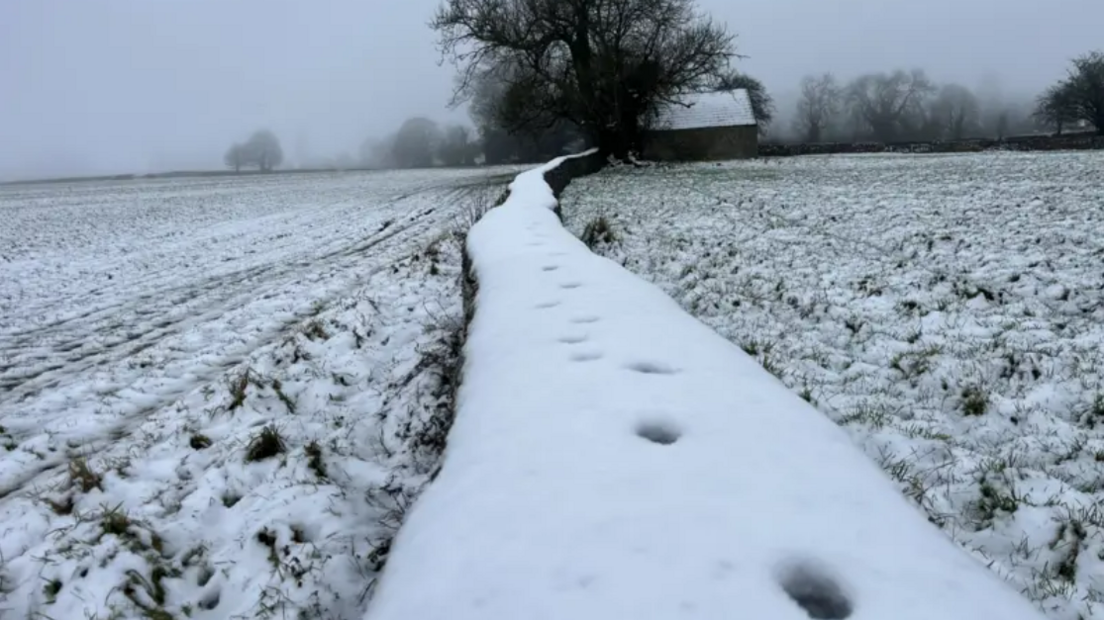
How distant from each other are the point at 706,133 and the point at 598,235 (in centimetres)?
3220

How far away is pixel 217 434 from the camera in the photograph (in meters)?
4.40

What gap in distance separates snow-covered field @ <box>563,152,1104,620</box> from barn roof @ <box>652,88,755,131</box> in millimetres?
28934

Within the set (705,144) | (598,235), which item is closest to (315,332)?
(598,235)

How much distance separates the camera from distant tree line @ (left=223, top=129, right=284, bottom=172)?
299 ft

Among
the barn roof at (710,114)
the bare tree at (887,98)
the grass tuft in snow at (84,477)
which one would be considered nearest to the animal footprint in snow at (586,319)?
the grass tuft in snow at (84,477)

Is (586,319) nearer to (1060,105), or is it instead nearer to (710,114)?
(710,114)

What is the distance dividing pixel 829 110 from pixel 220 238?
10161 cm

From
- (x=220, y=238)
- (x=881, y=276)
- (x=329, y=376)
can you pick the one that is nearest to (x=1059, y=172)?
(x=881, y=276)

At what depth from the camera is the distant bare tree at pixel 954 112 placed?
90.7 meters

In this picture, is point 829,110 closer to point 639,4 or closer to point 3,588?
point 639,4

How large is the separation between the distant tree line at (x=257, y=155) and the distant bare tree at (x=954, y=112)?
8624 cm

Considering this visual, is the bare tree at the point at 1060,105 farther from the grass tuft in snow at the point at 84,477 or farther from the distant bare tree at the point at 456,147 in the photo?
the grass tuft in snow at the point at 84,477

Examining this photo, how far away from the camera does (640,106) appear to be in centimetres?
3062

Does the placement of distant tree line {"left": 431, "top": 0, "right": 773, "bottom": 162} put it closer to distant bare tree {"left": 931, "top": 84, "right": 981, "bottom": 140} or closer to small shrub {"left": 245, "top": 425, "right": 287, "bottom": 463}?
small shrub {"left": 245, "top": 425, "right": 287, "bottom": 463}
